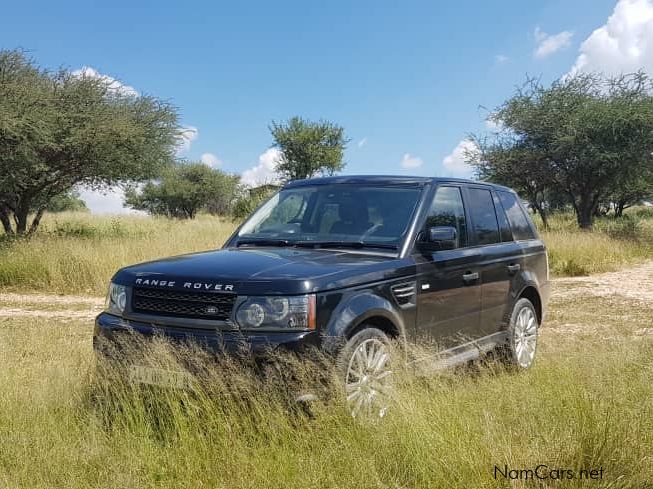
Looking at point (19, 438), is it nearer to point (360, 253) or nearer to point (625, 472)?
point (360, 253)

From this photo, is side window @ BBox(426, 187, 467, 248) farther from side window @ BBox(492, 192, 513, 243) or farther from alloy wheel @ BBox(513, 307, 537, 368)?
alloy wheel @ BBox(513, 307, 537, 368)

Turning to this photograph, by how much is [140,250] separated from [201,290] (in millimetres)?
10609

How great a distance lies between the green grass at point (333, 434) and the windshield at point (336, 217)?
128 centimetres

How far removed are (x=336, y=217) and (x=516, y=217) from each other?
2.32 meters

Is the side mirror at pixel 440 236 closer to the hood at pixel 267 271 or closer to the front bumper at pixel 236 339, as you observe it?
the hood at pixel 267 271

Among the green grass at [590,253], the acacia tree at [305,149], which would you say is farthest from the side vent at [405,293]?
the acacia tree at [305,149]

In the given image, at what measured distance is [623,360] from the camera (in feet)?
14.2

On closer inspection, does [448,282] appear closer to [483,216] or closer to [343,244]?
[343,244]

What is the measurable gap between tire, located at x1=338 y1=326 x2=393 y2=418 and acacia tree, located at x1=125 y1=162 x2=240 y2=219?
50391mm

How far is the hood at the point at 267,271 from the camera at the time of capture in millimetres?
3717

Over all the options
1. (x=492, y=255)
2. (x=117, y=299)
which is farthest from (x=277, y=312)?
(x=492, y=255)

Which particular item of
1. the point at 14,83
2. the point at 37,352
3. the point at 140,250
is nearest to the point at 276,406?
the point at 37,352

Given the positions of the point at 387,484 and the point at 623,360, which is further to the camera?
the point at 623,360

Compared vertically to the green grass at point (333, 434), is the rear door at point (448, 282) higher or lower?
higher
